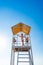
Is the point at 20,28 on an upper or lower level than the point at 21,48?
upper

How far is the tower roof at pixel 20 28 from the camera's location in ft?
44.6

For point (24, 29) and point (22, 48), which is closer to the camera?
point (22, 48)

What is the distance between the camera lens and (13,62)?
43.4 feet

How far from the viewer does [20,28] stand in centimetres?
1384

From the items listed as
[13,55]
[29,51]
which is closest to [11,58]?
[13,55]

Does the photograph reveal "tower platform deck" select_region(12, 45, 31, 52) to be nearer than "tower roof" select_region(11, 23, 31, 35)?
Yes

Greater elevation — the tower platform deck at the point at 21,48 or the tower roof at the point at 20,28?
the tower roof at the point at 20,28

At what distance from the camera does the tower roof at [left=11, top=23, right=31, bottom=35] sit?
13597 millimetres

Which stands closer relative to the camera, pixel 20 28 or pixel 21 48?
pixel 21 48

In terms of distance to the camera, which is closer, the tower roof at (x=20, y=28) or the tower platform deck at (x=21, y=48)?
the tower platform deck at (x=21, y=48)

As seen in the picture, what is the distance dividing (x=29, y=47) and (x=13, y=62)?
205cm

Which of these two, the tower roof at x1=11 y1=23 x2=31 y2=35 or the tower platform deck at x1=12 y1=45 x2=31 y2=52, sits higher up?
the tower roof at x1=11 y1=23 x2=31 y2=35

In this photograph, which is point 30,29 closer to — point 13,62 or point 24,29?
point 24,29

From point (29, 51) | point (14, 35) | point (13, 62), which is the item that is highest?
point (14, 35)
